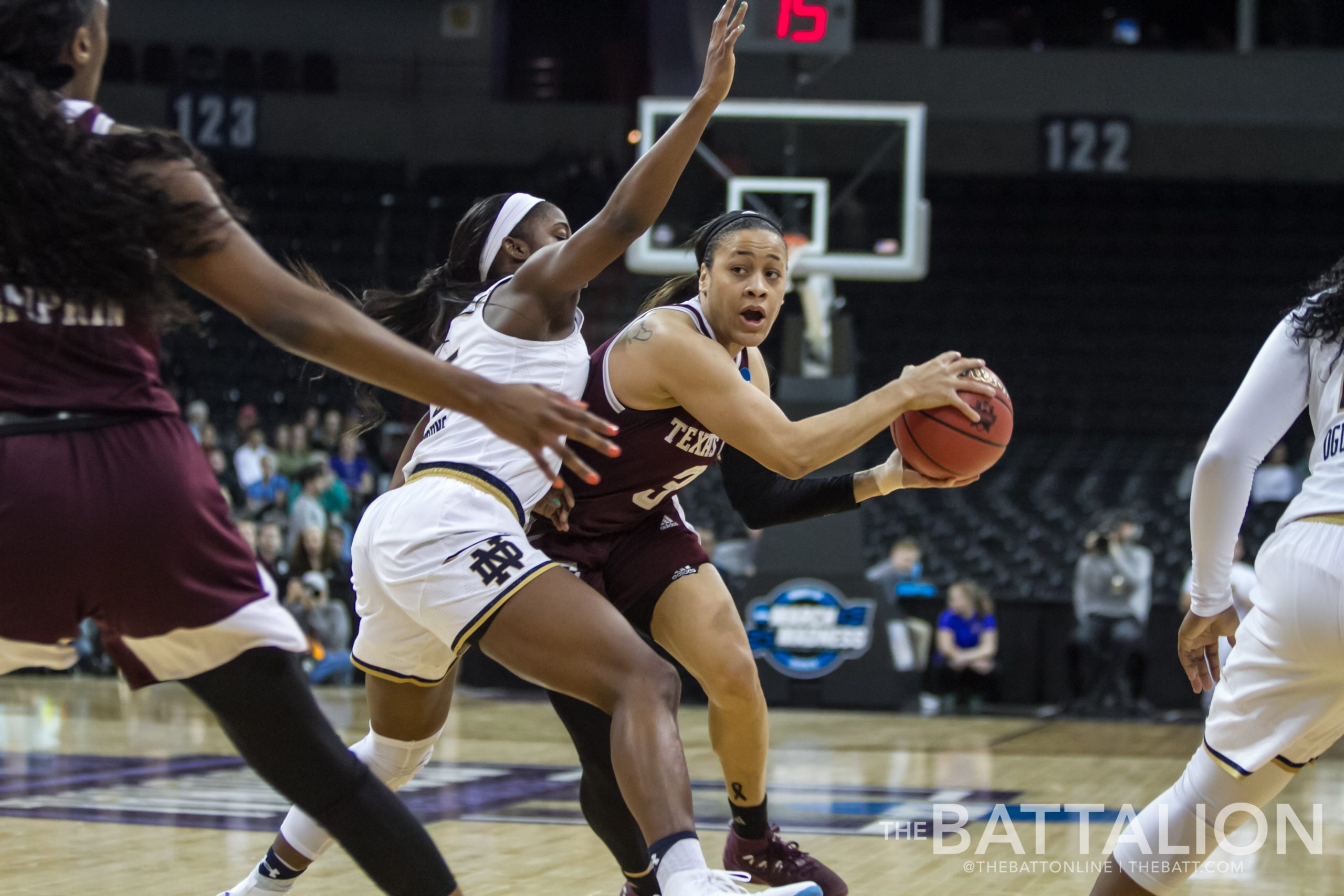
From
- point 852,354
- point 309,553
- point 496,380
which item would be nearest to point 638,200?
point 496,380

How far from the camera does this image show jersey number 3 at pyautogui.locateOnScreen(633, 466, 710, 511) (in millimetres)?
3664

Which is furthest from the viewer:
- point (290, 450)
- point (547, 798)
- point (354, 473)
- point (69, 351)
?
point (354, 473)

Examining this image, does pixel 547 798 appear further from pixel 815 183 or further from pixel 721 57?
pixel 815 183

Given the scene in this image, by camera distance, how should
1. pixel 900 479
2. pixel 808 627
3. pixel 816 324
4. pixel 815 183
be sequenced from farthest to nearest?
pixel 816 324, pixel 815 183, pixel 808 627, pixel 900 479

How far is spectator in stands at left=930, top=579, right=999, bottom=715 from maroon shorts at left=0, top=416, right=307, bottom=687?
959cm

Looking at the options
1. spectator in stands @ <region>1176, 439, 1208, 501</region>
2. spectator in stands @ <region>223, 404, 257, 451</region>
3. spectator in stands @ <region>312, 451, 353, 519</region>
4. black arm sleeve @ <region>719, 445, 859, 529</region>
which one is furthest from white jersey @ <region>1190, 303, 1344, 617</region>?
spectator in stands @ <region>223, 404, 257, 451</region>

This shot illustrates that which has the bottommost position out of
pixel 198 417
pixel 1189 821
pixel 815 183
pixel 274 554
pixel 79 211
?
pixel 274 554

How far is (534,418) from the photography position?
2.25 m

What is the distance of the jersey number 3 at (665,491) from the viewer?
3.66 metres

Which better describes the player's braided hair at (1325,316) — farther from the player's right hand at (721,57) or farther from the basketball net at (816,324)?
the basketball net at (816,324)

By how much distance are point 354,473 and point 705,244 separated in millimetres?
10541

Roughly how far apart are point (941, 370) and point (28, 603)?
6.30 feet

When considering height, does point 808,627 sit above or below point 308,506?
below

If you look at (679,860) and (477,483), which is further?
(477,483)
